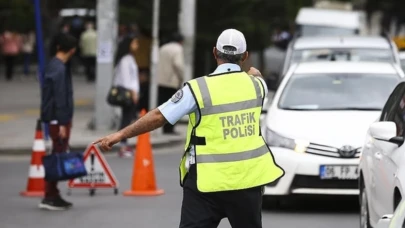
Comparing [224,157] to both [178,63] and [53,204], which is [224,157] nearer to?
[53,204]

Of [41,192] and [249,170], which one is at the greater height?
[249,170]

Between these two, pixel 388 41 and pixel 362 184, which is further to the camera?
pixel 388 41

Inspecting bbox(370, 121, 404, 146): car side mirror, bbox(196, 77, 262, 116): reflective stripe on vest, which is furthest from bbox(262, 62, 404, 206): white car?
bbox(196, 77, 262, 116): reflective stripe on vest

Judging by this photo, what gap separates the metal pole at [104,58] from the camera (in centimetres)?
2131

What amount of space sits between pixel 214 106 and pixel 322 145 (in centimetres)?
502

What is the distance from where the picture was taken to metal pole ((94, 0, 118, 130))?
839 inches

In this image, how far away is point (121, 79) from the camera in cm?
1861

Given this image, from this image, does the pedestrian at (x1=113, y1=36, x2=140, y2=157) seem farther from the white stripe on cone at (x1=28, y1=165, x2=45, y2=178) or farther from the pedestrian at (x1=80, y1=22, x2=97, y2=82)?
the pedestrian at (x1=80, y1=22, x2=97, y2=82)

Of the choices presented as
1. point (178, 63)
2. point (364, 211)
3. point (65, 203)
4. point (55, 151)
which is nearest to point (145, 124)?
point (364, 211)

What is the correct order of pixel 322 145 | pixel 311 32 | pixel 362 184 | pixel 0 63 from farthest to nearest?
1. pixel 0 63
2. pixel 311 32
3. pixel 322 145
4. pixel 362 184

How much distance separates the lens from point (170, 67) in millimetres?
20703

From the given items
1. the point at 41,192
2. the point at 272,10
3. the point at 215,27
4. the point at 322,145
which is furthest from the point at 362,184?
the point at 272,10

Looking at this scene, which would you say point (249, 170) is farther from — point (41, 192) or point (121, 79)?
point (121, 79)

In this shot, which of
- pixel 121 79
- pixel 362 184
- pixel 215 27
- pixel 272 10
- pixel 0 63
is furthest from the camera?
pixel 0 63
